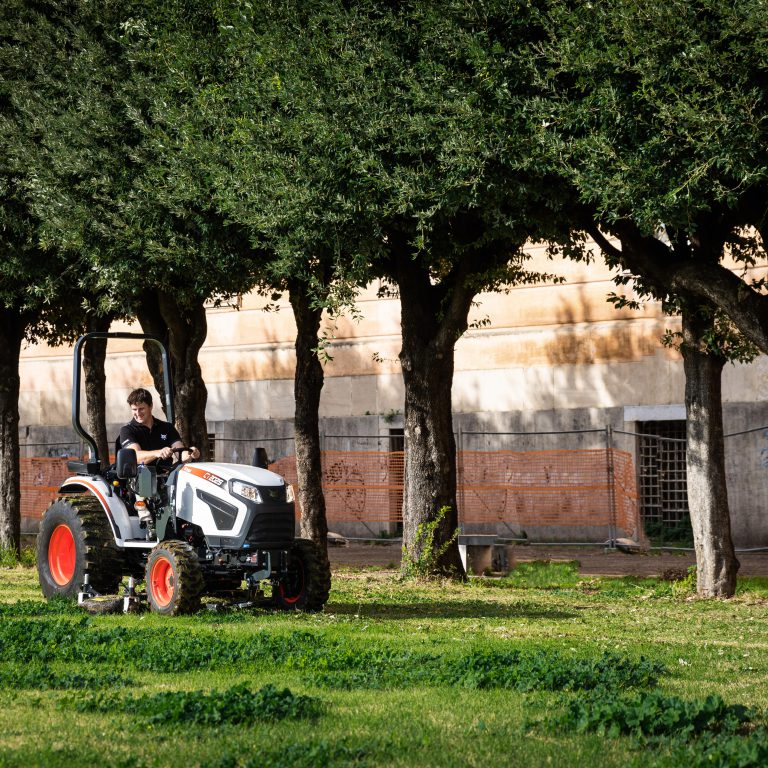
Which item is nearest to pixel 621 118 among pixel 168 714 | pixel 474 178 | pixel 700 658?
pixel 474 178

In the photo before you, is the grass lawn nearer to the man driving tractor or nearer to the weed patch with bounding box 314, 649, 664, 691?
the weed patch with bounding box 314, 649, 664, 691

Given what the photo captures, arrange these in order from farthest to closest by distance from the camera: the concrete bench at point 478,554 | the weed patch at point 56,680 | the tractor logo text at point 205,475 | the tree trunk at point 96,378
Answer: the tree trunk at point 96,378, the concrete bench at point 478,554, the tractor logo text at point 205,475, the weed patch at point 56,680

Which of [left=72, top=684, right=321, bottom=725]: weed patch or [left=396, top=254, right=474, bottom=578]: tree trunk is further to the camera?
[left=396, top=254, right=474, bottom=578]: tree trunk

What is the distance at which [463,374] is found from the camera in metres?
29.1

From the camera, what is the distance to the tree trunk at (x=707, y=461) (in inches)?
615

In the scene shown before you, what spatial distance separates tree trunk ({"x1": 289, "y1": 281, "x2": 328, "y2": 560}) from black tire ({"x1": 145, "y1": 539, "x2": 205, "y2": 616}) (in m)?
6.39

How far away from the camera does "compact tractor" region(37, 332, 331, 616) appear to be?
12.4 m

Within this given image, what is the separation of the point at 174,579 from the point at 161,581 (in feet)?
1.46

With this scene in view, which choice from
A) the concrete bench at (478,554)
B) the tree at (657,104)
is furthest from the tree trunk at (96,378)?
the tree at (657,104)

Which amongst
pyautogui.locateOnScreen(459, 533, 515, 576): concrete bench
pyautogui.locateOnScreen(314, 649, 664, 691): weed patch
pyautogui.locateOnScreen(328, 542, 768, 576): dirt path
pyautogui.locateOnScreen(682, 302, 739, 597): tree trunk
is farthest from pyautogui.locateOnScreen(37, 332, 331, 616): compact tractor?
pyautogui.locateOnScreen(328, 542, 768, 576): dirt path

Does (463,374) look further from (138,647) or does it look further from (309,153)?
(138,647)

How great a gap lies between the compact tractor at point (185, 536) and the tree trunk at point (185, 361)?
589 centimetres

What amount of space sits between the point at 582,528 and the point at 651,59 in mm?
15751

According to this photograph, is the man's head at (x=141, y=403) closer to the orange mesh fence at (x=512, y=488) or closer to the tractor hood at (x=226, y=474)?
the tractor hood at (x=226, y=474)
